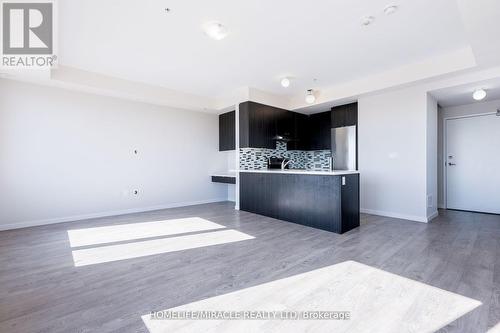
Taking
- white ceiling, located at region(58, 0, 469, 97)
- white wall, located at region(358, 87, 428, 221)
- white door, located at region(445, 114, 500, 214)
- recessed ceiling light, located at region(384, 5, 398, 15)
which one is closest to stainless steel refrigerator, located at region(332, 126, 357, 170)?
white wall, located at region(358, 87, 428, 221)

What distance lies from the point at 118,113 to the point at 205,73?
2124 millimetres

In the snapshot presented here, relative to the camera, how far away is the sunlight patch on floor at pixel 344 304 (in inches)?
57.2

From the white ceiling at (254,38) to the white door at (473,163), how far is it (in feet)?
8.00

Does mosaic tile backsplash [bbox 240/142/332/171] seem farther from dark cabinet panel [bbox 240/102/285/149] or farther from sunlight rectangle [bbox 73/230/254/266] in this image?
sunlight rectangle [bbox 73/230/254/266]

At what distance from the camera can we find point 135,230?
3.65 metres

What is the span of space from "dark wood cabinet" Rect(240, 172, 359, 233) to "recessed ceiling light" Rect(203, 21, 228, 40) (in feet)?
7.85

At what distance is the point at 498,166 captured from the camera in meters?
4.50

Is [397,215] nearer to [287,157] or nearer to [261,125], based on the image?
[287,157]

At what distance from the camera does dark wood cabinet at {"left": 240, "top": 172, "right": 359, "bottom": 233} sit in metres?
3.40

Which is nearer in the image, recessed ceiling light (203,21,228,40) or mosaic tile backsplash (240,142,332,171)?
recessed ceiling light (203,21,228,40)

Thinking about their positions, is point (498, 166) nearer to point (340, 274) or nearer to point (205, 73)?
point (340, 274)

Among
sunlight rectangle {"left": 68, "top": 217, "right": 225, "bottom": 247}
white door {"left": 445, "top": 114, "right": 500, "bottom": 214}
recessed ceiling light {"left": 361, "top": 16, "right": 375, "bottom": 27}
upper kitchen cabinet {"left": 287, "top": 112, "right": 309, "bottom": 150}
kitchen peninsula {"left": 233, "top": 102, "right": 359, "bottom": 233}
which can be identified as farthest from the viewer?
upper kitchen cabinet {"left": 287, "top": 112, "right": 309, "bottom": 150}

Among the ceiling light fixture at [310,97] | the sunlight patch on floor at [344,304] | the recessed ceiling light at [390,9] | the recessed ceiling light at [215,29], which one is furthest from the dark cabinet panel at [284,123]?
the sunlight patch on floor at [344,304]

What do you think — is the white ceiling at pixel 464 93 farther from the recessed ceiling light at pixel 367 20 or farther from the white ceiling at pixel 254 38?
the recessed ceiling light at pixel 367 20
